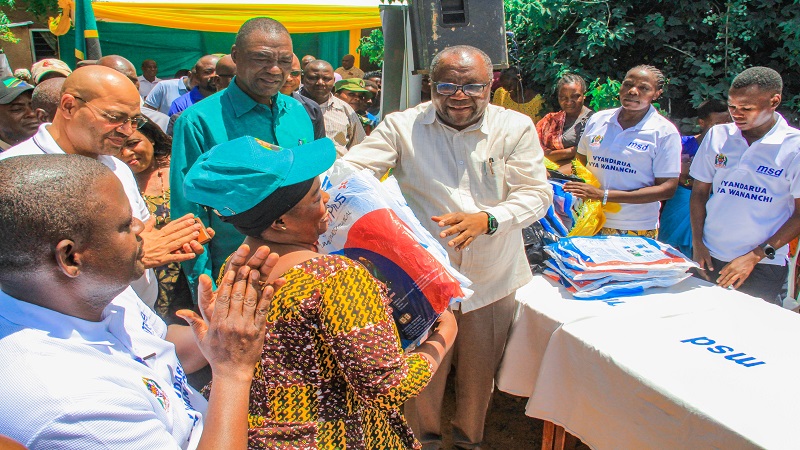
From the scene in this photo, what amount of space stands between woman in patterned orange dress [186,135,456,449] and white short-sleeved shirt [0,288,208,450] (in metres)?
0.25

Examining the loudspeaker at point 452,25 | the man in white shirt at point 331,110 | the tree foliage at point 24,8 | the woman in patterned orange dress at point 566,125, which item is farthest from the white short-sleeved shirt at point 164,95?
the tree foliage at point 24,8

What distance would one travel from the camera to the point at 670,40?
23.9ft

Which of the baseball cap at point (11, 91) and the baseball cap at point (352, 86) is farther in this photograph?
the baseball cap at point (352, 86)

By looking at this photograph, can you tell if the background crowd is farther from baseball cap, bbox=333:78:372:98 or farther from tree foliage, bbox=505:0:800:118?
tree foliage, bbox=505:0:800:118

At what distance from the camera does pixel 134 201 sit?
2.21 metres

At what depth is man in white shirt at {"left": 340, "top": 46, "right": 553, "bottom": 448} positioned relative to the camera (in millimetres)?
2459

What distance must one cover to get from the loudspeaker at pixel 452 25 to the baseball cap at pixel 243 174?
104 inches

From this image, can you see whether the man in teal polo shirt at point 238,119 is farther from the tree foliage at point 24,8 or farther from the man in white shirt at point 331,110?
the tree foliage at point 24,8

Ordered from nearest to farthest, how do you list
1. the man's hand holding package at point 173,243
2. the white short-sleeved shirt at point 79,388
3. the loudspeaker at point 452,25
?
the white short-sleeved shirt at point 79,388
the man's hand holding package at point 173,243
the loudspeaker at point 452,25

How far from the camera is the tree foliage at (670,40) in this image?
668cm

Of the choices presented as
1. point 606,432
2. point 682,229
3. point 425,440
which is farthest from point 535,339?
point 682,229

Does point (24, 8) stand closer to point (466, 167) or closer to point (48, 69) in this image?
point (48, 69)

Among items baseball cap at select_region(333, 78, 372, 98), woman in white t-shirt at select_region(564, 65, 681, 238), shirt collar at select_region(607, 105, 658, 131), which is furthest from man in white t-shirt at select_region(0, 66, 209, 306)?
baseball cap at select_region(333, 78, 372, 98)

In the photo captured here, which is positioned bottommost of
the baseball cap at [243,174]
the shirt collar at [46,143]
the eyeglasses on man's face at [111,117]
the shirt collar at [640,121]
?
the shirt collar at [640,121]
